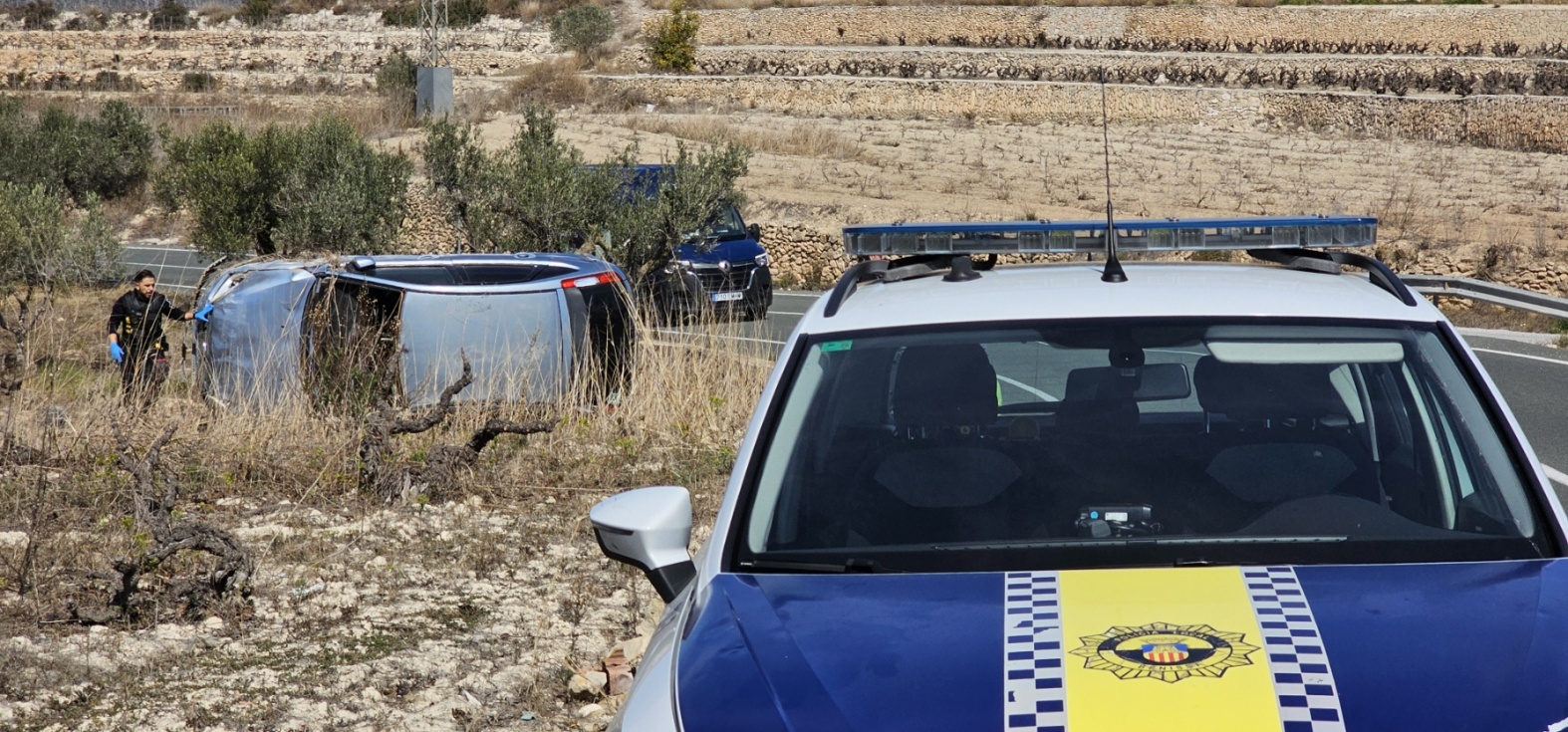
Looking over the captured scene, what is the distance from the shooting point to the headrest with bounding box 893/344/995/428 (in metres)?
3.58

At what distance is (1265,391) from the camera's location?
3.52 m

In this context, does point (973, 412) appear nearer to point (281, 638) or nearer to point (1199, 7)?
point (281, 638)

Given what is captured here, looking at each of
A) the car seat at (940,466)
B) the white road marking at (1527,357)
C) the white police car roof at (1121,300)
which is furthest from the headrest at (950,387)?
the white road marking at (1527,357)

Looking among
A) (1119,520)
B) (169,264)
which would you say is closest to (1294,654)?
(1119,520)

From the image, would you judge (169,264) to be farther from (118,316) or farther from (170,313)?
(118,316)

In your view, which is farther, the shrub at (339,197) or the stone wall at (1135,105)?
the stone wall at (1135,105)

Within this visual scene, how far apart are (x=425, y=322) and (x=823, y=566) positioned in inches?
357

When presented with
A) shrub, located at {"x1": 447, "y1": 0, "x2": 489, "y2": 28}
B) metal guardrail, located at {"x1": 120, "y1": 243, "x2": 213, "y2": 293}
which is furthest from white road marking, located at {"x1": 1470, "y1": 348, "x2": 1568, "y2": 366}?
shrub, located at {"x1": 447, "y1": 0, "x2": 489, "y2": 28}

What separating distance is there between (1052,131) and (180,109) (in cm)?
3289

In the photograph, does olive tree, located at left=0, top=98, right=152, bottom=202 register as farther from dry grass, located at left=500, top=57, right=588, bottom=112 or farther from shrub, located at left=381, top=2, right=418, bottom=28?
shrub, located at left=381, top=2, right=418, bottom=28

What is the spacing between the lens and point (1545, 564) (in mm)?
2807

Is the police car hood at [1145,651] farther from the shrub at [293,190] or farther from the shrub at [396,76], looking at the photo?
the shrub at [396,76]

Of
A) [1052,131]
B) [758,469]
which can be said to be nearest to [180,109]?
[1052,131]

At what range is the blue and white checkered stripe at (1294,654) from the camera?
86.0 inches
